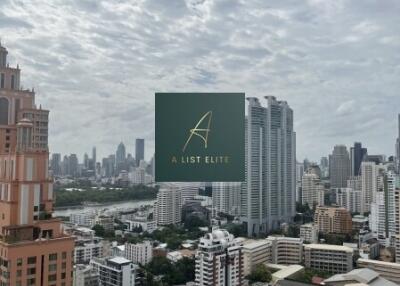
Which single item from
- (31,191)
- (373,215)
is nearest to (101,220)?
(373,215)

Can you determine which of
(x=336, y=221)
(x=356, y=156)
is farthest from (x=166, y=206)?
(x=356, y=156)

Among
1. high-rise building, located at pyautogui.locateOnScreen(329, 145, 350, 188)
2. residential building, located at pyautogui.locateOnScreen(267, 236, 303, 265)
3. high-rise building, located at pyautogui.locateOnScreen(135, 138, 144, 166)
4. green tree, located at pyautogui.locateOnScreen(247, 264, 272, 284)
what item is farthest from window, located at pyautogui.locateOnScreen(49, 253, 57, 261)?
high-rise building, located at pyautogui.locateOnScreen(329, 145, 350, 188)

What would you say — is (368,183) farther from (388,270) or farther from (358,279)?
(358,279)

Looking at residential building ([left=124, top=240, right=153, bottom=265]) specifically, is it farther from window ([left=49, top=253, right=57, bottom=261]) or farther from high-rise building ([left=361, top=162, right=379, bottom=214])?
high-rise building ([left=361, top=162, right=379, bottom=214])

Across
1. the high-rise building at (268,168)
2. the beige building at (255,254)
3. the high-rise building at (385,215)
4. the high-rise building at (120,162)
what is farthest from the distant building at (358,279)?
the high-rise building at (120,162)

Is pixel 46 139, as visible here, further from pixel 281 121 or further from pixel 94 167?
pixel 94 167

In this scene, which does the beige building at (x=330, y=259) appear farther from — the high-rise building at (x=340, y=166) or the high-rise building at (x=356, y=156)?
the high-rise building at (x=356, y=156)
